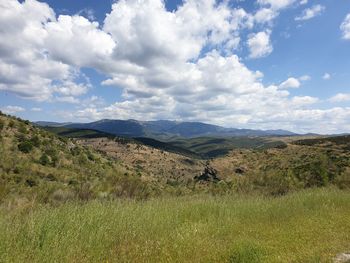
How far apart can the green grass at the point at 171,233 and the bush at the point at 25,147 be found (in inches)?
840

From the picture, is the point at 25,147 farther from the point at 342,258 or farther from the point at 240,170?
the point at 342,258

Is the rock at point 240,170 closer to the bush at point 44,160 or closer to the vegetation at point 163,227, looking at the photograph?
the vegetation at point 163,227

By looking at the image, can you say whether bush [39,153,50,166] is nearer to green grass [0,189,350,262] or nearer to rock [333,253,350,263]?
green grass [0,189,350,262]

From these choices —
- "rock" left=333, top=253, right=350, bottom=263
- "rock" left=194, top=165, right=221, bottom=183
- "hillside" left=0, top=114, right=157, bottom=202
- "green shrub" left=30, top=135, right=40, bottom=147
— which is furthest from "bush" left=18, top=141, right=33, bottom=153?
"rock" left=333, top=253, right=350, bottom=263

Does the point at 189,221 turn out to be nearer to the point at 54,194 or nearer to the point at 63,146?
the point at 54,194

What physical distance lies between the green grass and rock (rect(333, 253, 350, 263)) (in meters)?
0.16

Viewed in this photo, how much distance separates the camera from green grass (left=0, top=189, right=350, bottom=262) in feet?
22.2

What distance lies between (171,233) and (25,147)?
80.7 ft

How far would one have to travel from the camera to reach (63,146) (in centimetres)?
3878

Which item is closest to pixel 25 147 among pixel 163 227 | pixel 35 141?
pixel 35 141

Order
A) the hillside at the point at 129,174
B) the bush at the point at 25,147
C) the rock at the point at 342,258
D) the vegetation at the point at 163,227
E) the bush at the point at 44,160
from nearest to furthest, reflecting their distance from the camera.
Result: the vegetation at the point at 163,227
the rock at the point at 342,258
the hillside at the point at 129,174
the bush at the point at 44,160
the bush at the point at 25,147

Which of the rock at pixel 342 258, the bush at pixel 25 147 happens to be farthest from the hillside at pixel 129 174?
the rock at pixel 342 258

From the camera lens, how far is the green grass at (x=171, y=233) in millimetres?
6777

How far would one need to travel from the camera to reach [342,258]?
721cm
